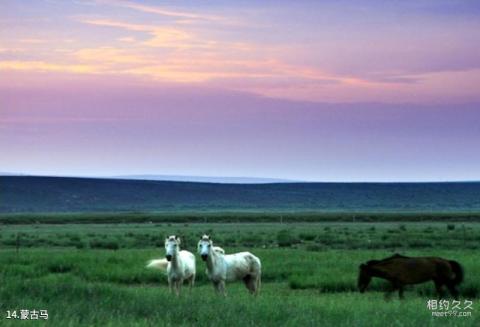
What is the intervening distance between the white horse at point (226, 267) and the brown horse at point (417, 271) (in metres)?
3.23

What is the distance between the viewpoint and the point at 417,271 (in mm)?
18672

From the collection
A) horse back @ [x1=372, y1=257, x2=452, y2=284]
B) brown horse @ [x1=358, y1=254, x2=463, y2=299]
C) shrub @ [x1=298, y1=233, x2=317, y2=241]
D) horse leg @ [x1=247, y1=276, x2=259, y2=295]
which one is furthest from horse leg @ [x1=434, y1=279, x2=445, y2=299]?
shrub @ [x1=298, y1=233, x2=317, y2=241]

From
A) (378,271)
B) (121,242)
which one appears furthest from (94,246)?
(378,271)

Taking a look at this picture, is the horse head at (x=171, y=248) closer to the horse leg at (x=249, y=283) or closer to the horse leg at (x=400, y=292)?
the horse leg at (x=249, y=283)

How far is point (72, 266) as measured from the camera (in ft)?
86.4

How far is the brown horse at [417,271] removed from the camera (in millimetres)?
18672

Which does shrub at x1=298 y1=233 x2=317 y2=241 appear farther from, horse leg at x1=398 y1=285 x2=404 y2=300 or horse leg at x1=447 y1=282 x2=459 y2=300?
horse leg at x1=398 y1=285 x2=404 y2=300

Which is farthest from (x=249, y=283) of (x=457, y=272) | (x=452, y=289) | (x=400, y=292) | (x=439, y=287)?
(x=457, y=272)

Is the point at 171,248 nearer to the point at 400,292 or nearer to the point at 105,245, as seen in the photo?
the point at 400,292

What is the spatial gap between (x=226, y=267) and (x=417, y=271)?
4821mm

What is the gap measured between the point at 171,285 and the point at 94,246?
24.2 metres

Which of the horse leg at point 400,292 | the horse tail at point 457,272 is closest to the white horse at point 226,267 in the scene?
the horse leg at point 400,292

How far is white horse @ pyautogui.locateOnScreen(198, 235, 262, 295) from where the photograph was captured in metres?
19.6

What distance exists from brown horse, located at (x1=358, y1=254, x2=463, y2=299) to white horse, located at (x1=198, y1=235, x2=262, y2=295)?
323cm
